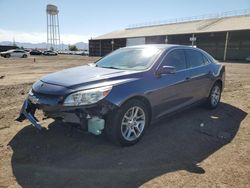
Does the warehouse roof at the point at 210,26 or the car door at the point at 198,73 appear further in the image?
the warehouse roof at the point at 210,26

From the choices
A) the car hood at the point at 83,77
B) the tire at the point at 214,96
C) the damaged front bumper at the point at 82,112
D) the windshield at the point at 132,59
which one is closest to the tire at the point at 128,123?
the damaged front bumper at the point at 82,112

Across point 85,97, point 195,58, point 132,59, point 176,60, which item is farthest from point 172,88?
point 85,97

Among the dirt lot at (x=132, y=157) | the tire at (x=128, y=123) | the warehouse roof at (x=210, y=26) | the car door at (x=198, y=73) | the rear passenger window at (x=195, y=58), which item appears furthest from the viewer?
the warehouse roof at (x=210, y=26)

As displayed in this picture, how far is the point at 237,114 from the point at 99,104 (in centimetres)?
423

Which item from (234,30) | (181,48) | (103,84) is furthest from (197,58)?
(234,30)

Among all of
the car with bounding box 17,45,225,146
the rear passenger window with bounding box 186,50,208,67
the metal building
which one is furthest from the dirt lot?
the metal building

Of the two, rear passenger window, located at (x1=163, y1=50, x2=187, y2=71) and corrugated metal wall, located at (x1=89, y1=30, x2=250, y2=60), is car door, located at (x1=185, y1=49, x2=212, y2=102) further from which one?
corrugated metal wall, located at (x1=89, y1=30, x2=250, y2=60)

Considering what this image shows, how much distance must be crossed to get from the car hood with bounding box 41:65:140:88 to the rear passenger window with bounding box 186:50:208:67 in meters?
1.98

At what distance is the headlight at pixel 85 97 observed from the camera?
3.89 m

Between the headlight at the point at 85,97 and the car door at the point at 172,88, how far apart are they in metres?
1.09

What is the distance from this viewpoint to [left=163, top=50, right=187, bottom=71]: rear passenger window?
519 cm

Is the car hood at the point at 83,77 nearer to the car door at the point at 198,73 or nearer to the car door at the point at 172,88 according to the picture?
the car door at the point at 172,88

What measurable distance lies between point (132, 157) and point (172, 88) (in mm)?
1697

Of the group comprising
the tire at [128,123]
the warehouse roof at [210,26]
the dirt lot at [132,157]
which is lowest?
the dirt lot at [132,157]
